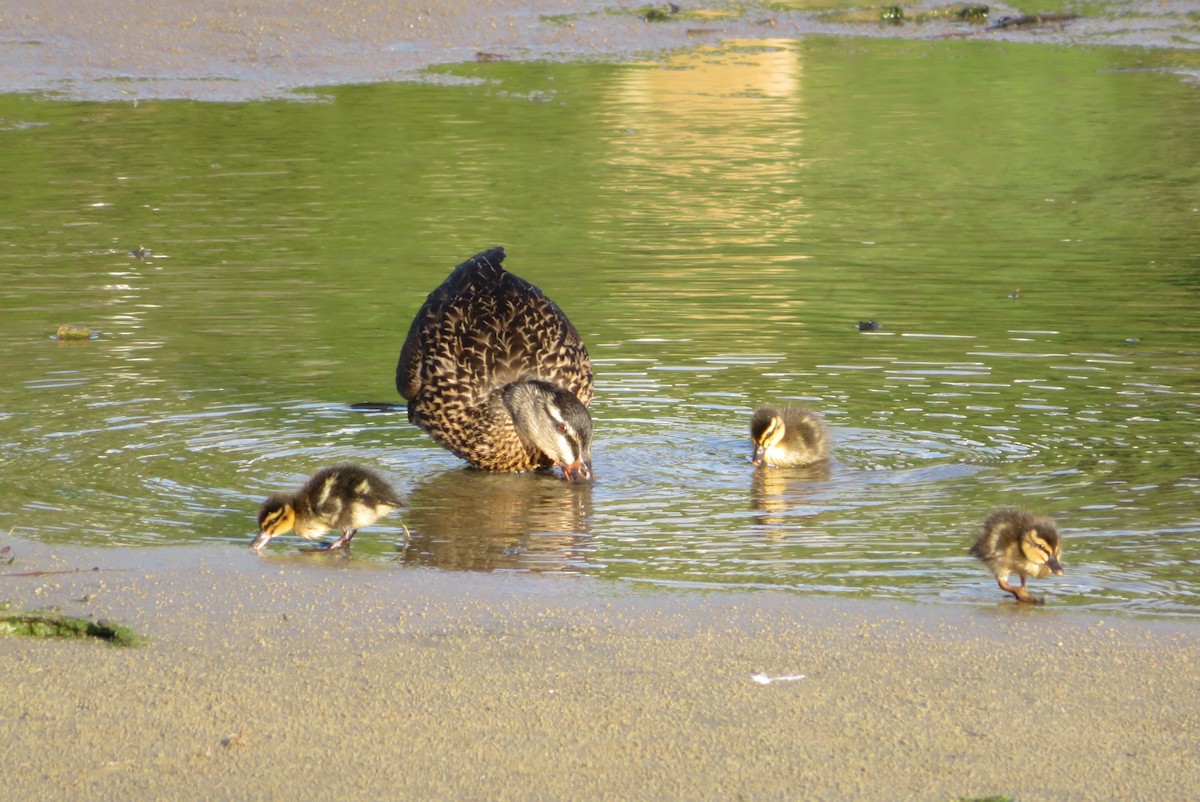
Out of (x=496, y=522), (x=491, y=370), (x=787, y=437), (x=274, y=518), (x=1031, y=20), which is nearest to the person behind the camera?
(x=274, y=518)

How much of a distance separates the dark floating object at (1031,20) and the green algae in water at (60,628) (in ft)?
53.8

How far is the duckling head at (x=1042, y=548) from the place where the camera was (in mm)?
5402

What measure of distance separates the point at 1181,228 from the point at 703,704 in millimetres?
8003

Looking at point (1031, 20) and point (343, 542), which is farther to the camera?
point (1031, 20)

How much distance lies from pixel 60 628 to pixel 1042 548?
8.93 ft

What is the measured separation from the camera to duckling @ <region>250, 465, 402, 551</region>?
6.01 metres

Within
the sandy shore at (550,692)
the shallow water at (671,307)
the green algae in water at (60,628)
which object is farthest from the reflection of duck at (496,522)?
the green algae in water at (60,628)

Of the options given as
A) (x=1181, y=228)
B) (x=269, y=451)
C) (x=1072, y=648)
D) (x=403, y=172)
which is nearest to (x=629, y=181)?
(x=403, y=172)

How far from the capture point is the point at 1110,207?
12.4 metres

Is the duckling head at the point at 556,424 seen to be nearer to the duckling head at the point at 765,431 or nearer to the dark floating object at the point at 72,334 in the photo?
the duckling head at the point at 765,431

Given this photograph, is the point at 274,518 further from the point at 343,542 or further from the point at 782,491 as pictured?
the point at 782,491

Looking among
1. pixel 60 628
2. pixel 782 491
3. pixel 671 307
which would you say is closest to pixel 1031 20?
pixel 671 307

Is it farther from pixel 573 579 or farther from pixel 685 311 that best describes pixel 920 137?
pixel 573 579

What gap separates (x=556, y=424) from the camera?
694 cm
